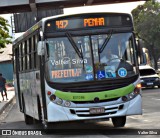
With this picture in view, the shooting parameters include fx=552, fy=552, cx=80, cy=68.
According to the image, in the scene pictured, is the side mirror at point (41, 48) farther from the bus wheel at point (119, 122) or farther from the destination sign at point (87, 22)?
the bus wheel at point (119, 122)

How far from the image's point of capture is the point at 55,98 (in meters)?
12.3

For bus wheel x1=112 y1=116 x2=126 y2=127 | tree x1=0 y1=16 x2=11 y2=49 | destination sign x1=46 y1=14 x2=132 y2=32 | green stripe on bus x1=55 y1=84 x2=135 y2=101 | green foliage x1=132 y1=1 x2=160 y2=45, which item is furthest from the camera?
green foliage x1=132 y1=1 x2=160 y2=45

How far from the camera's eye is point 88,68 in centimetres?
1241

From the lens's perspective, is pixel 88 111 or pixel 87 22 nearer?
pixel 88 111

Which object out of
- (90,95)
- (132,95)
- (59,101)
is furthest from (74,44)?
(132,95)

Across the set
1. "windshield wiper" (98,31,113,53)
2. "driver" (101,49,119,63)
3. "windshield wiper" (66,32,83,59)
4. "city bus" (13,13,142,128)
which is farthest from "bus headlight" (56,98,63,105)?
"windshield wiper" (98,31,113,53)

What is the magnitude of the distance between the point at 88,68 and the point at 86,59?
21 cm

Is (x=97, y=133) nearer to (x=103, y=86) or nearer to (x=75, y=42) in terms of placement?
(x=103, y=86)

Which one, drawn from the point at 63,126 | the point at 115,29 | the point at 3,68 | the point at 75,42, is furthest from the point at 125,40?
the point at 3,68

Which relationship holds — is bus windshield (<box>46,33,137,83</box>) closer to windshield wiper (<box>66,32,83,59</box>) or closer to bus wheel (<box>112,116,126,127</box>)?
windshield wiper (<box>66,32,83,59</box>)

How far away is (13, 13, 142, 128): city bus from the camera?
12.2 meters

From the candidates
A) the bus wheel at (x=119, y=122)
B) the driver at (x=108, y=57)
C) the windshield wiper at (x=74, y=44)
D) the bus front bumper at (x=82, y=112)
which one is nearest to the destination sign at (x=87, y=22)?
the windshield wiper at (x=74, y=44)

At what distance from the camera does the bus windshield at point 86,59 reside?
12.4 meters

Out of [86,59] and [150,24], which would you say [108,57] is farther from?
[150,24]
